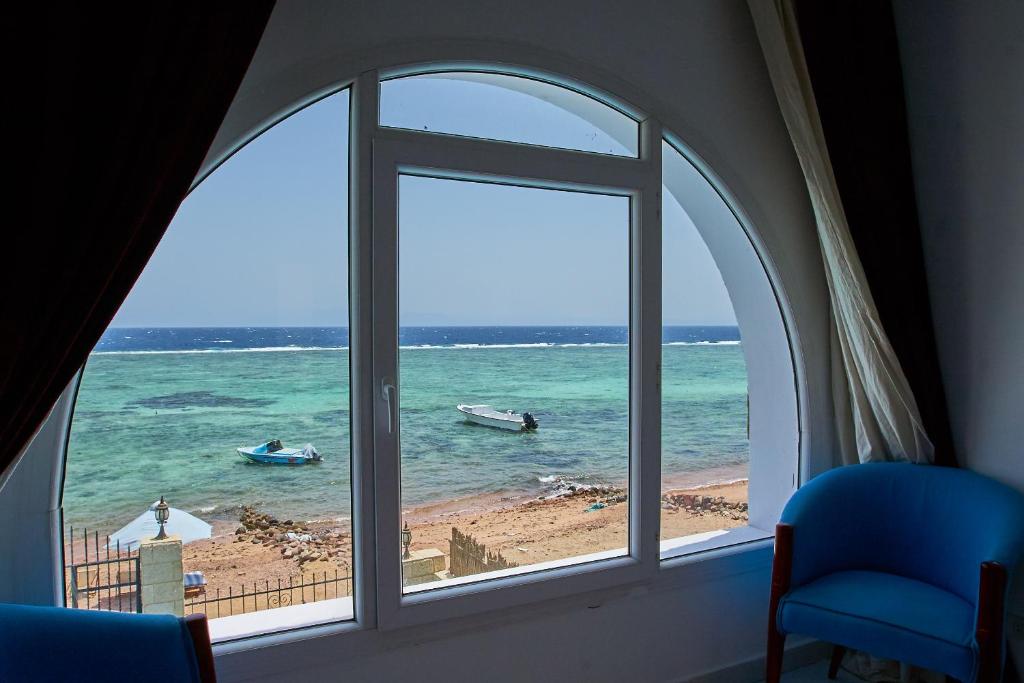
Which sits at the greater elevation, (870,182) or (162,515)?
(870,182)

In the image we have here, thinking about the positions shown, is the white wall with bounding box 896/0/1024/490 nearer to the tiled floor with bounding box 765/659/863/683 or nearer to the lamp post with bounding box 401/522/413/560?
the tiled floor with bounding box 765/659/863/683

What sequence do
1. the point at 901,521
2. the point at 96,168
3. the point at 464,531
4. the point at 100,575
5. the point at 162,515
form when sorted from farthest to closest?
the point at 901,521
the point at 464,531
the point at 162,515
the point at 100,575
the point at 96,168

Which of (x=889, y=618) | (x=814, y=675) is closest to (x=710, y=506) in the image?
(x=814, y=675)

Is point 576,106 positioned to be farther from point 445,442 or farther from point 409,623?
point 409,623

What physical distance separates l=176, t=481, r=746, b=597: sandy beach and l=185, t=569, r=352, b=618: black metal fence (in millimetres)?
12

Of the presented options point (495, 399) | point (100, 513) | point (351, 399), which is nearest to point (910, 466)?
point (495, 399)

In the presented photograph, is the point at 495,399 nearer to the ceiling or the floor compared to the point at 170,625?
nearer to the ceiling

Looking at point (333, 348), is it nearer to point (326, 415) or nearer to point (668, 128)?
point (326, 415)

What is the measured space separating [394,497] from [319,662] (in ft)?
1.62

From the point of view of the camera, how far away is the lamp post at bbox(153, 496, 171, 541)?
198 centimetres

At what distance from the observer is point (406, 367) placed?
2043 mm

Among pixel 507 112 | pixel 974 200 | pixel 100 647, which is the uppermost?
pixel 507 112

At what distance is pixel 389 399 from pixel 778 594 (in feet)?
4.76

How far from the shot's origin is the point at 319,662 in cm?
188
